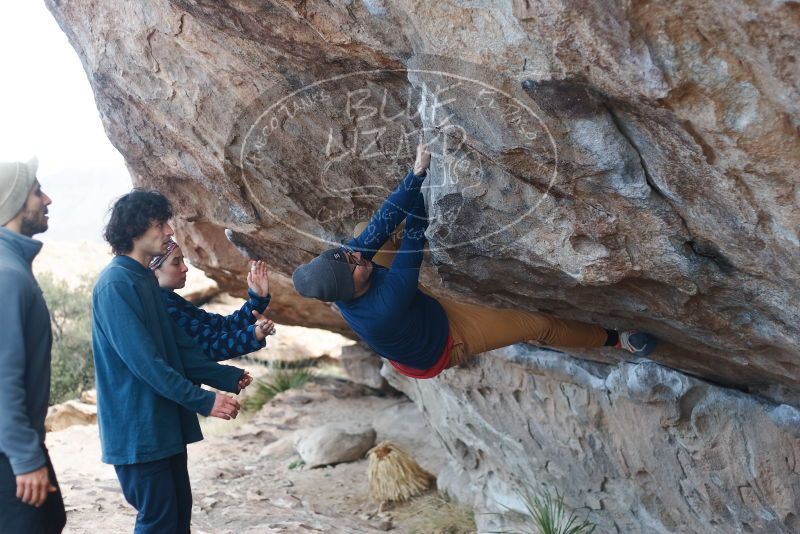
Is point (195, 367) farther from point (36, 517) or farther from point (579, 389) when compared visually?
point (579, 389)

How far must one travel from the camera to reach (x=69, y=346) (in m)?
12.2

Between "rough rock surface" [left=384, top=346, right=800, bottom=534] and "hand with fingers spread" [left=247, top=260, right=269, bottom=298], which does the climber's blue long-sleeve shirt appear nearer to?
"hand with fingers spread" [left=247, top=260, right=269, bottom=298]

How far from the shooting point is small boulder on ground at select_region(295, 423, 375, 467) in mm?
7840

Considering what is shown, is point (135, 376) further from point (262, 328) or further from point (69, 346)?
point (69, 346)

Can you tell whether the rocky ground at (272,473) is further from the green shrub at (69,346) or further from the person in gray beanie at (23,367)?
the person in gray beanie at (23,367)

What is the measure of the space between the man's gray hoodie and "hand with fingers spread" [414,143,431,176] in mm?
1507

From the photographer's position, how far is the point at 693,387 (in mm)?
4230

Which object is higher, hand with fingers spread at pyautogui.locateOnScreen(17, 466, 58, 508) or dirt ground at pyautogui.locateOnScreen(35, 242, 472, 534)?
hand with fingers spread at pyautogui.locateOnScreen(17, 466, 58, 508)

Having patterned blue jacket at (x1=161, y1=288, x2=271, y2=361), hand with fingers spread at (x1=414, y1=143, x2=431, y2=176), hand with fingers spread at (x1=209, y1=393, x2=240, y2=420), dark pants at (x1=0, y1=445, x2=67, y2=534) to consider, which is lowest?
dark pants at (x1=0, y1=445, x2=67, y2=534)

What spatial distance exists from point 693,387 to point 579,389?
86cm

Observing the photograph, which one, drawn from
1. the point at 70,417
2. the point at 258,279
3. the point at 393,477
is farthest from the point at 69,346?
the point at 258,279

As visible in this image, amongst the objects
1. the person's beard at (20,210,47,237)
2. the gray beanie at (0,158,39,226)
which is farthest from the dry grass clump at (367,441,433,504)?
the gray beanie at (0,158,39,226)

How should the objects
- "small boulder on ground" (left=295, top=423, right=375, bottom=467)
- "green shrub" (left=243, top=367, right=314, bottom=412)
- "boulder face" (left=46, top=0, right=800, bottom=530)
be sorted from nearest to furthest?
"boulder face" (left=46, top=0, right=800, bottom=530) → "small boulder on ground" (left=295, top=423, right=375, bottom=467) → "green shrub" (left=243, top=367, right=314, bottom=412)

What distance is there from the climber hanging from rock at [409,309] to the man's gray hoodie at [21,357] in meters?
1.08
